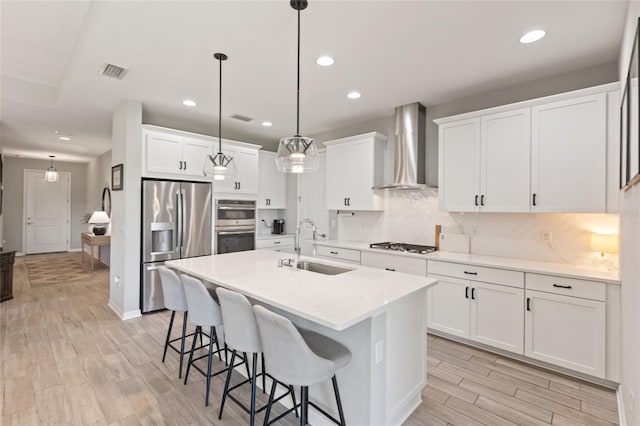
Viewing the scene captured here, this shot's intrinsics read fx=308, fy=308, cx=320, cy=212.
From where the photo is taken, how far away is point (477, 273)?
3.10m

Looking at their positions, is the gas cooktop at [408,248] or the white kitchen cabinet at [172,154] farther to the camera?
the white kitchen cabinet at [172,154]

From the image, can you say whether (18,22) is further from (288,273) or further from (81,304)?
(81,304)

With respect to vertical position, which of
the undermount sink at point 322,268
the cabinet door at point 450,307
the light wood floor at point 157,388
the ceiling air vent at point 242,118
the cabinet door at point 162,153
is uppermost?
the ceiling air vent at point 242,118

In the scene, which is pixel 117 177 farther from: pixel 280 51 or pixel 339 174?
pixel 339 174

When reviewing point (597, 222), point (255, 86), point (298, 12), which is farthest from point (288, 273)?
point (597, 222)

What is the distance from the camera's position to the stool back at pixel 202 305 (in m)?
2.23

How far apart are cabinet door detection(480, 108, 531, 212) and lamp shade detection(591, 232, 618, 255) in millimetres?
602

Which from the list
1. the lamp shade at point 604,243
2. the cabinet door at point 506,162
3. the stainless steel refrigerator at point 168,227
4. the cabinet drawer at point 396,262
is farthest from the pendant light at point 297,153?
the lamp shade at point 604,243

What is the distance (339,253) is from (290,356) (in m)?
2.88

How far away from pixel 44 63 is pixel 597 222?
596cm

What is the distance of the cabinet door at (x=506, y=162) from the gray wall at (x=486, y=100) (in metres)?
0.42

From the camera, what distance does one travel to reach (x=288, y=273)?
249 centimetres

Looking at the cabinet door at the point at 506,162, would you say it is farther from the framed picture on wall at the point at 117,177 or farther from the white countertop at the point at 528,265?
the framed picture on wall at the point at 117,177

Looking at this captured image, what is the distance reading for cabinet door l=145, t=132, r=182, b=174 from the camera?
407 centimetres
